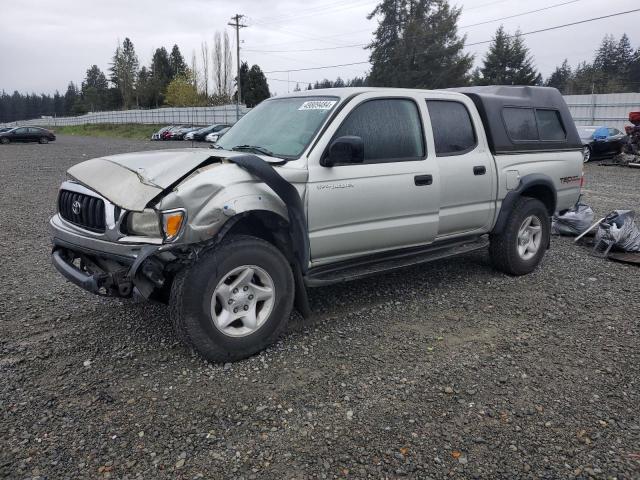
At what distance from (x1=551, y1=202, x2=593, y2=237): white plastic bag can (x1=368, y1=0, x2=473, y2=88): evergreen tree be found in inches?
1662

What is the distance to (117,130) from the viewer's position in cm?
6025

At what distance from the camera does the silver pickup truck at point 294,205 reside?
3391 mm

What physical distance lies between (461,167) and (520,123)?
1227mm

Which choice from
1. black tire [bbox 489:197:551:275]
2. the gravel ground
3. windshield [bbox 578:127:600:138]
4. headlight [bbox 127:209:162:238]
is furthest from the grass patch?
headlight [bbox 127:209:162:238]

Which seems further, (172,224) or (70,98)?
(70,98)

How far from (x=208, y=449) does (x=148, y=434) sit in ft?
1.19

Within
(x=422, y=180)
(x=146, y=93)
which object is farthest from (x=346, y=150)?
(x=146, y=93)

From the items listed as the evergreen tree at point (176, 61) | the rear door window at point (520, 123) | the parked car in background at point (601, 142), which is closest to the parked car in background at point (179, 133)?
the parked car in background at point (601, 142)

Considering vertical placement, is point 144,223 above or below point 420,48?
below

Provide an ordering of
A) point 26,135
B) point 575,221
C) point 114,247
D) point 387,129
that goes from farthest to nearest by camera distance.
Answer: point 26,135 → point 575,221 → point 387,129 → point 114,247

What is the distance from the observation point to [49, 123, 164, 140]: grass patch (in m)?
54.3

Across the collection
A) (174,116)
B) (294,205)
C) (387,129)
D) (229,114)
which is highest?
(174,116)

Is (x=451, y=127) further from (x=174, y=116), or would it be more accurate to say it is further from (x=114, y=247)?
(x=174, y=116)

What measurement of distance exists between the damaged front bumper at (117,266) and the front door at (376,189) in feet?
3.82
